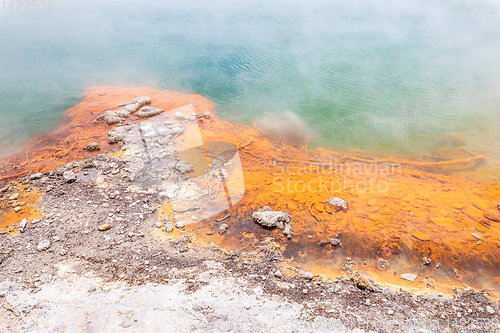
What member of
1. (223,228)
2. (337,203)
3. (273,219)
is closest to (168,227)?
(223,228)

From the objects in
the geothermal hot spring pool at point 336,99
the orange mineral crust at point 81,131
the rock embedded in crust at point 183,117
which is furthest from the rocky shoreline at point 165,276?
the rock embedded in crust at point 183,117

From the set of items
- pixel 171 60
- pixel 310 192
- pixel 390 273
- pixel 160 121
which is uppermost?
pixel 171 60

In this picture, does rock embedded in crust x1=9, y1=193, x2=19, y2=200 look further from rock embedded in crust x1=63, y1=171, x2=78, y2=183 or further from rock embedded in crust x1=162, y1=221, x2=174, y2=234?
rock embedded in crust x1=162, y1=221, x2=174, y2=234

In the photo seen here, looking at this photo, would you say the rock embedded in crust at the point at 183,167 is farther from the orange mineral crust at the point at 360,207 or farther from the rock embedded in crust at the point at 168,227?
the rock embedded in crust at the point at 168,227

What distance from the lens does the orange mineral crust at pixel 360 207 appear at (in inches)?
188

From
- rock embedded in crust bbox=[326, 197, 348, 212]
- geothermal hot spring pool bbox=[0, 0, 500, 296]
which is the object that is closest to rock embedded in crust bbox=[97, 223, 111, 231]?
geothermal hot spring pool bbox=[0, 0, 500, 296]

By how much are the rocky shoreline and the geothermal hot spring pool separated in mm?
487

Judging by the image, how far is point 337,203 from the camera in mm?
5992

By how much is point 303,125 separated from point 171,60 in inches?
467

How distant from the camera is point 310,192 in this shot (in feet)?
21.2

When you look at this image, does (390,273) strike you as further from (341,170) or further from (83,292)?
(83,292)

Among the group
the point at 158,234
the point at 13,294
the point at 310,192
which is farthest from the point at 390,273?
the point at 13,294

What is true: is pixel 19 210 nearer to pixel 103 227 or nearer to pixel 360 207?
pixel 103 227

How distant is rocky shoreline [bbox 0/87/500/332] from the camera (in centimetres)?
335
